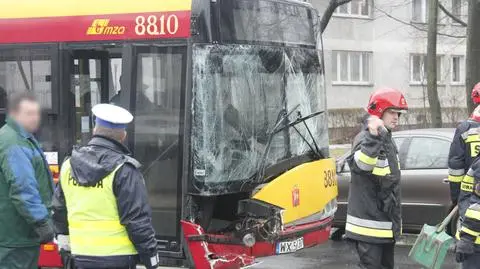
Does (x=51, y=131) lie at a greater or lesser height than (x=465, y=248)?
greater

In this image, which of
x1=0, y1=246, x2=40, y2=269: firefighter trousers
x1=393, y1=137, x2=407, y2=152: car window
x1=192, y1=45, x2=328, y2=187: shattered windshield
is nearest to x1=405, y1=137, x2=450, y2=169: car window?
x1=393, y1=137, x2=407, y2=152: car window

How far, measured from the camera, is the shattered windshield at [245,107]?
627 centimetres

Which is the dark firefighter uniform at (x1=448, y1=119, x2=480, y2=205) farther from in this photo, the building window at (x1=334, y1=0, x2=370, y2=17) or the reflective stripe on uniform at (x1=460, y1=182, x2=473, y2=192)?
the building window at (x1=334, y1=0, x2=370, y2=17)

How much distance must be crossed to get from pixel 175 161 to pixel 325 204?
171cm

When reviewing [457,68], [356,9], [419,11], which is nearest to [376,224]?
[356,9]

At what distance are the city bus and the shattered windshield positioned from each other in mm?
10

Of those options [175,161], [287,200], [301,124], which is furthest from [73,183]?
[301,124]

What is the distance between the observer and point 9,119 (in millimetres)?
4930

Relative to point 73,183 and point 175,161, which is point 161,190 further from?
point 73,183

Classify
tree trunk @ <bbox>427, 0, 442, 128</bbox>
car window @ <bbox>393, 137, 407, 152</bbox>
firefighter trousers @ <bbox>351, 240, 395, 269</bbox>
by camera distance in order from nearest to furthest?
firefighter trousers @ <bbox>351, 240, 395, 269</bbox>
car window @ <bbox>393, 137, 407, 152</bbox>
tree trunk @ <bbox>427, 0, 442, 128</bbox>

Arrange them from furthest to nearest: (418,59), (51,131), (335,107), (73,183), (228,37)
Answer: (418,59), (335,107), (51,131), (228,37), (73,183)

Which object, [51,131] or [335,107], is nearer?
[51,131]

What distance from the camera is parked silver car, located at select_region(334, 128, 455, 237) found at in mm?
8664

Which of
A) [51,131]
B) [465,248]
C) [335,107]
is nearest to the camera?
[465,248]
